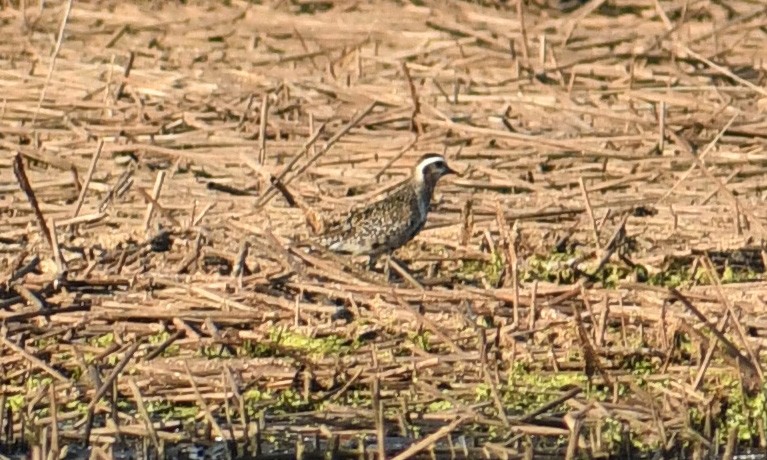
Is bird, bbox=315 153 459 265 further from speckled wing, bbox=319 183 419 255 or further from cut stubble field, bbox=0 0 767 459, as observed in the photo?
cut stubble field, bbox=0 0 767 459

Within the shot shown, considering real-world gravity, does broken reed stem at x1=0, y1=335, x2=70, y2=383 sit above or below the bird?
above

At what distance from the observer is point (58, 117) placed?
565 inches

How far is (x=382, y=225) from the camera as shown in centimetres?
1087

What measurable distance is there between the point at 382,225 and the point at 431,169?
36.0 inches

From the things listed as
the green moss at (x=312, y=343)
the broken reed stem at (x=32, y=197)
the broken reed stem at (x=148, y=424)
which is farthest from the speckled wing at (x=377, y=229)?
the broken reed stem at (x=148, y=424)

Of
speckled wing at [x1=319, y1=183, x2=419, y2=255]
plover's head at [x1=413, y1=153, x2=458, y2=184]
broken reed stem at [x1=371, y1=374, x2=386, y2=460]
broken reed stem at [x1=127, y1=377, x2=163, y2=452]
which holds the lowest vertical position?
speckled wing at [x1=319, y1=183, x2=419, y2=255]

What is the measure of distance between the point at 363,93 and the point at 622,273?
14.6 ft

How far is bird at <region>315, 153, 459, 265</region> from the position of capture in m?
10.9

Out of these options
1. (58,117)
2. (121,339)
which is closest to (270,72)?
(58,117)

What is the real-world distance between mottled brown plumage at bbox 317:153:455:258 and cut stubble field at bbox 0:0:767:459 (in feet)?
0.62

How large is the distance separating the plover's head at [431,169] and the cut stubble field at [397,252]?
0.78ft

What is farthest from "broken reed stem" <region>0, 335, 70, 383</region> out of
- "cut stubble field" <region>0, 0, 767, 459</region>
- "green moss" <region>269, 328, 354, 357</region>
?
"green moss" <region>269, 328, 354, 357</region>

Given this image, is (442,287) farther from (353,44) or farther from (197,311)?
(353,44)

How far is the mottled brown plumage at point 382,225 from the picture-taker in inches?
428
